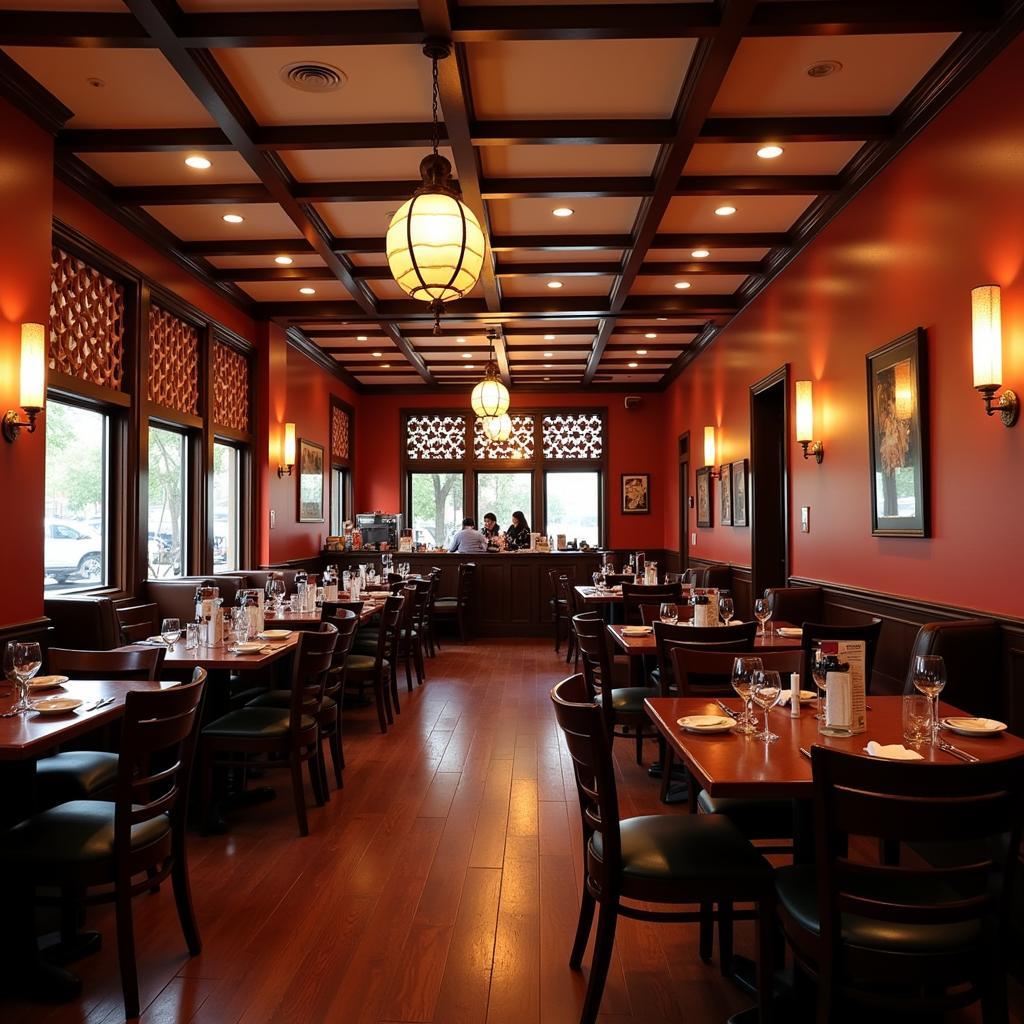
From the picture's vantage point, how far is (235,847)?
150 inches

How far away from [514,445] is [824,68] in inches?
363

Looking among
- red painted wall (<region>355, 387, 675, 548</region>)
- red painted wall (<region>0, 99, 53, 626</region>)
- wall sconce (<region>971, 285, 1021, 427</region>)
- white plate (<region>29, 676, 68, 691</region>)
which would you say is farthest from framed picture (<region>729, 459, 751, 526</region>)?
white plate (<region>29, 676, 68, 691</region>)

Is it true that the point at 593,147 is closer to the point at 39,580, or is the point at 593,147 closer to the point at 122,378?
the point at 122,378

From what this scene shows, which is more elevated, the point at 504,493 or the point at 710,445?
the point at 710,445

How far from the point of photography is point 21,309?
4.54 metres

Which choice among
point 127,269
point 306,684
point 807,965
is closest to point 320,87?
point 127,269

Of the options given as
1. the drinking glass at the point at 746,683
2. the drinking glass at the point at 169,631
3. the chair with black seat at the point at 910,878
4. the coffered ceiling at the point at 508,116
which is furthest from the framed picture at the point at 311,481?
the chair with black seat at the point at 910,878

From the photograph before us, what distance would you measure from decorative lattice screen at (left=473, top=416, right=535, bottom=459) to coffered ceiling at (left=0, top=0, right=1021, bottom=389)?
572 cm

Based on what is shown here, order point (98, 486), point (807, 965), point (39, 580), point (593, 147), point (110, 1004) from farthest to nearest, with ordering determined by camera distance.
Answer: point (98, 486) → point (593, 147) → point (39, 580) → point (110, 1004) → point (807, 965)

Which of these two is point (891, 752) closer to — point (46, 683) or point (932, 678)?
point (932, 678)

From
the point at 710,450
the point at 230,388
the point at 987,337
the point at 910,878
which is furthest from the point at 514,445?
the point at 910,878

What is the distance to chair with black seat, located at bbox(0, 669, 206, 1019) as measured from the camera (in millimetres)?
2457

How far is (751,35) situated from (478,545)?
789cm

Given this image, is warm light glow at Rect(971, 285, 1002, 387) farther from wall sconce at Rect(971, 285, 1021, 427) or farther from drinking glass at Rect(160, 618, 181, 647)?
drinking glass at Rect(160, 618, 181, 647)
